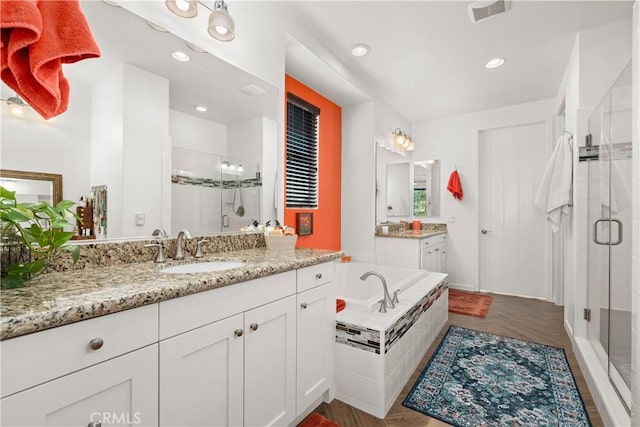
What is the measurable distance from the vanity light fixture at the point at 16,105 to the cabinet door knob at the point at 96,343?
0.82m

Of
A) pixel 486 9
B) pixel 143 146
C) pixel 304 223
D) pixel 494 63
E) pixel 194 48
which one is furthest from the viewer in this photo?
pixel 304 223

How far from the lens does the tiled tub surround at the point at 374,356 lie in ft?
5.41

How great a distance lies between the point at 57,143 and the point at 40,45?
15.6 inches

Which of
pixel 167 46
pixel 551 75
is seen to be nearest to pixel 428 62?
pixel 551 75

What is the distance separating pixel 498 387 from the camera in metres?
1.88

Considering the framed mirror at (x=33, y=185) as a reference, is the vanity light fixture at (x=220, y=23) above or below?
above

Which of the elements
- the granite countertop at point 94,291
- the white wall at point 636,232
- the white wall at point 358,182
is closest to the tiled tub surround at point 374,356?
the granite countertop at point 94,291

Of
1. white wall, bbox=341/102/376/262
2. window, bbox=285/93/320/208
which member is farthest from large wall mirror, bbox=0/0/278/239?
white wall, bbox=341/102/376/262

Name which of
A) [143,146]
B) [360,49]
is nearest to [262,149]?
[143,146]

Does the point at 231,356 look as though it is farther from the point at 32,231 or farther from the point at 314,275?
the point at 32,231

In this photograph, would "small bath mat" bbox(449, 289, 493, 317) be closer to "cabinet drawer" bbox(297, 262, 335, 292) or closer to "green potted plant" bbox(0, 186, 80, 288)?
"cabinet drawer" bbox(297, 262, 335, 292)

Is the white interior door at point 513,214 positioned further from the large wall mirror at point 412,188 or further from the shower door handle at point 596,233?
the shower door handle at point 596,233

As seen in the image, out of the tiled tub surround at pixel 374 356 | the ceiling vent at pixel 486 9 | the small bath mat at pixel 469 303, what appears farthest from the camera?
the small bath mat at pixel 469 303

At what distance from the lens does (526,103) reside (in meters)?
3.88
